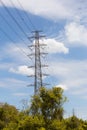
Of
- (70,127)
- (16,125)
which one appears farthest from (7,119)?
(16,125)

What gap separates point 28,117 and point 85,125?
3018 cm

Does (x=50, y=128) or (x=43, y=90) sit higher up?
(x=43, y=90)

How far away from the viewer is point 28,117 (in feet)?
152

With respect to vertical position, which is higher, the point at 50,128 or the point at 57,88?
the point at 57,88

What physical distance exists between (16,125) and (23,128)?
1.68 meters

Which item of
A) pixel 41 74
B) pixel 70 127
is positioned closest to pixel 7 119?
pixel 41 74

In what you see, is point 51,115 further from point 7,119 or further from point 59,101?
point 7,119

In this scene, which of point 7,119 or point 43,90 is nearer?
point 43,90

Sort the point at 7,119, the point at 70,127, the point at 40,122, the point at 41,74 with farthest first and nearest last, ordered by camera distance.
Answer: the point at 7,119, the point at 41,74, the point at 70,127, the point at 40,122

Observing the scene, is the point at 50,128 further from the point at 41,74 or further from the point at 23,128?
the point at 41,74

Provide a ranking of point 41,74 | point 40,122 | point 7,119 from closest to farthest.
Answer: point 40,122, point 41,74, point 7,119

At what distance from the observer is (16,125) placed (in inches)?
1871

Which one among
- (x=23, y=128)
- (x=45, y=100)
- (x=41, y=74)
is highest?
(x=41, y=74)

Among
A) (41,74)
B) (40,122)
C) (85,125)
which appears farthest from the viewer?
(85,125)
